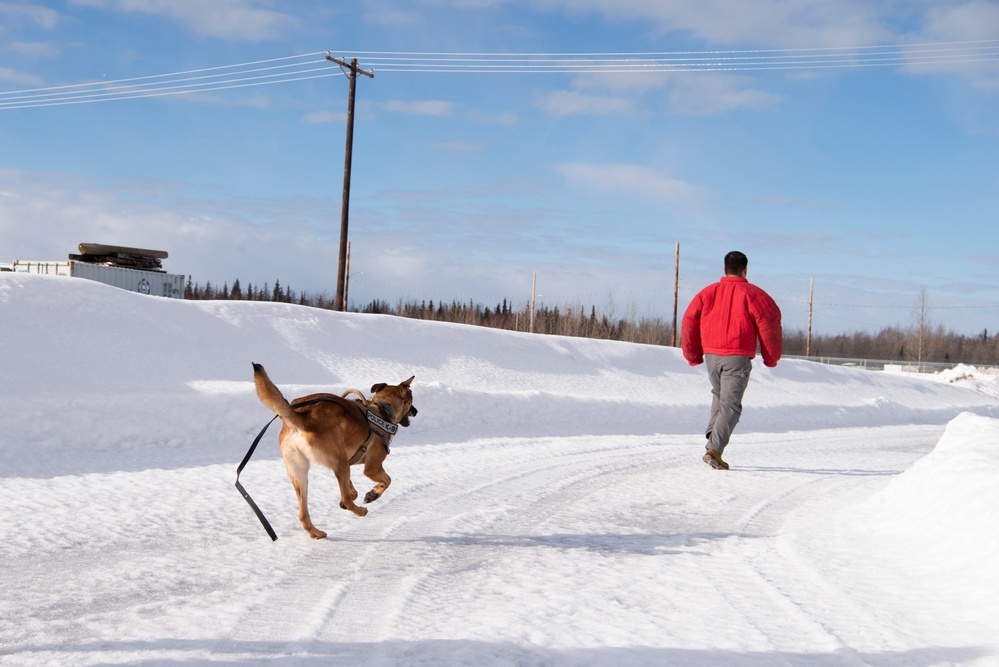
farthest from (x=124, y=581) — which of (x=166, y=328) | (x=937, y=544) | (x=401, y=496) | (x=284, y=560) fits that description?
(x=166, y=328)

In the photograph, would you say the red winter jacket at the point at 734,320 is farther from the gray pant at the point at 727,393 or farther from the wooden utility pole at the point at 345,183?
the wooden utility pole at the point at 345,183

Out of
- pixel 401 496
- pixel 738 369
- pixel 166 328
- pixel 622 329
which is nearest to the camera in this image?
pixel 401 496

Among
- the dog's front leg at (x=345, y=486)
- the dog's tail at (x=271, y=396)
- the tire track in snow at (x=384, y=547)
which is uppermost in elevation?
the dog's tail at (x=271, y=396)

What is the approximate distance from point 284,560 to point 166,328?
11221mm

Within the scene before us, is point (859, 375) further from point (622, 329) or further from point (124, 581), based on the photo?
point (622, 329)

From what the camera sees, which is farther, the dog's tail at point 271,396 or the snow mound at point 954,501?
the snow mound at point 954,501

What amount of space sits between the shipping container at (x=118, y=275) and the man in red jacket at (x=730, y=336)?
21.8 m

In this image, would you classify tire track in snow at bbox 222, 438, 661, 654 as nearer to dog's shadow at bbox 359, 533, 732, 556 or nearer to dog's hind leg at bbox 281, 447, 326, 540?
dog's hind leg at bbox 281, 447, 326, 540

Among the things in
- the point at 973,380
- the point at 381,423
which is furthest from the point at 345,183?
the point at 973,380

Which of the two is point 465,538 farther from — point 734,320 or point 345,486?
point 734,320

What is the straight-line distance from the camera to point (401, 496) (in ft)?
22.4

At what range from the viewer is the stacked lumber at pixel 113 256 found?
93.9 feet

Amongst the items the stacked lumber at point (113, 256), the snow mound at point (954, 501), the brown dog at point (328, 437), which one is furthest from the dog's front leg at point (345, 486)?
the stacked lumber at point (113, 256)

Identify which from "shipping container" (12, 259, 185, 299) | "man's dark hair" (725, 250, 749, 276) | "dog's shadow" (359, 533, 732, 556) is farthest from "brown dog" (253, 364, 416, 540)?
"shipping container" (12, 259, 185, 299)
